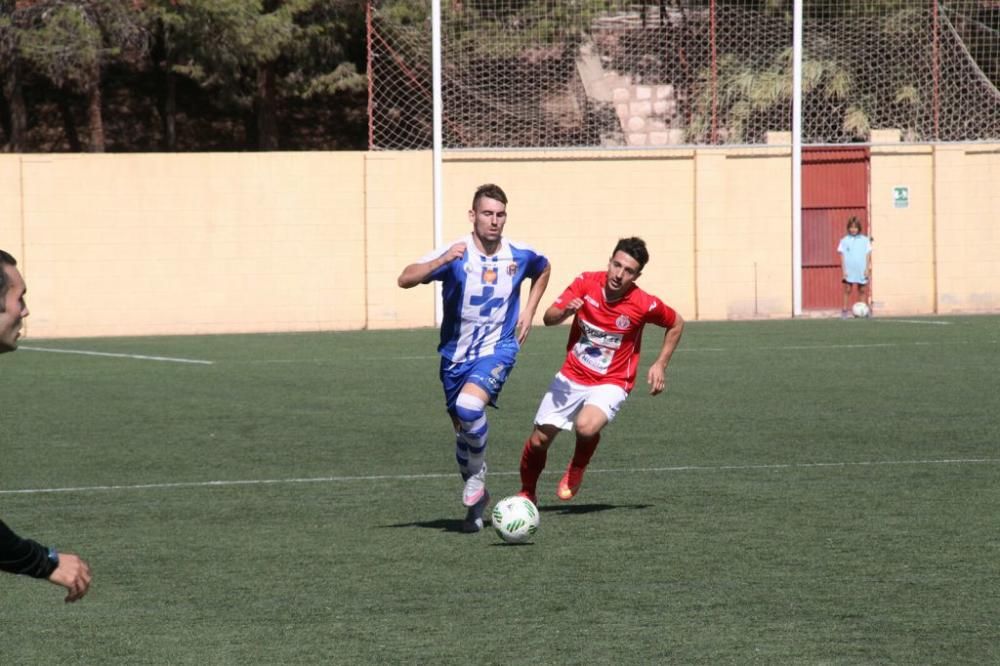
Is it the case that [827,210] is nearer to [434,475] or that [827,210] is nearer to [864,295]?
[864,295]

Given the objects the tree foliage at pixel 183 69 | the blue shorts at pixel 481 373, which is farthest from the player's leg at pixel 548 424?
the tree foliage at pixel 183 69

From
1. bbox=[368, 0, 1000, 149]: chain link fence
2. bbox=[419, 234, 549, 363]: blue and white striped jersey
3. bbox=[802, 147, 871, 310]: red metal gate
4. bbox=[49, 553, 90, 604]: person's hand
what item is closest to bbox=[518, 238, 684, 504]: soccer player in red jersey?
bbox=[419, 234, 549, 363]: blue and white striped jersey

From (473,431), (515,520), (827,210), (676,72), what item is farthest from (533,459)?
(827,210)

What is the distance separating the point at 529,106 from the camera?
90.7 feet

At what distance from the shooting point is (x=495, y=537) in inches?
350

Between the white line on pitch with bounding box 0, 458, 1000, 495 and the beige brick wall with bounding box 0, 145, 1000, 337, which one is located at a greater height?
the beige brick wall with bounding box 0, 145, 1000, 337

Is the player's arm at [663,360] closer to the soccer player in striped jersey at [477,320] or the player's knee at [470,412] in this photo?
the soccer player in striped jersey at [477,320]

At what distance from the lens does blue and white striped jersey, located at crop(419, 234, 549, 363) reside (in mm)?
9406

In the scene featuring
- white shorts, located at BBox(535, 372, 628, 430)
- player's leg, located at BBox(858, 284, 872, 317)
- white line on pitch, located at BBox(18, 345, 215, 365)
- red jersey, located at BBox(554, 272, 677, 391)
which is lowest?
white line on pitch, located at BBox(18, 345, 215, 365)

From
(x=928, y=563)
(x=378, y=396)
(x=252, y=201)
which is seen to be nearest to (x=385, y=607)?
(x=928, y=563)

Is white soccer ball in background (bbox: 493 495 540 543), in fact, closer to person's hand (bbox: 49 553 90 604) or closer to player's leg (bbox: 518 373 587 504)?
player's leg (bbox: 518 373 587 504)

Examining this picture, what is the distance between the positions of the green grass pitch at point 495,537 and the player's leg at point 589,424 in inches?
5.5

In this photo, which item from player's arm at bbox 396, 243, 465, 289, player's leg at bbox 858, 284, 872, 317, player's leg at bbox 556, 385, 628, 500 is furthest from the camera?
player's leg at bbox 858, 284, 872, 317

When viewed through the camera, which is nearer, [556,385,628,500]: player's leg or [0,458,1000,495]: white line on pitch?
[556,385,628,500]: player's leg
